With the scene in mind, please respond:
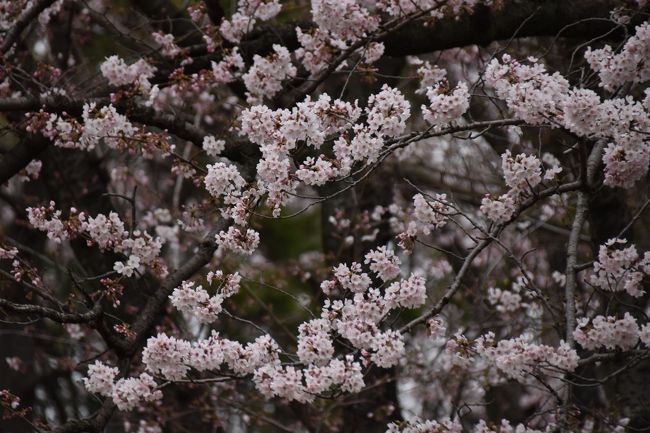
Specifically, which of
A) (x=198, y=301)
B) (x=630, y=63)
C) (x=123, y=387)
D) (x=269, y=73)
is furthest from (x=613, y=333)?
(x=269, y=73)

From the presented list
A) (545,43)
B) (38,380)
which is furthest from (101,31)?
(545,43)

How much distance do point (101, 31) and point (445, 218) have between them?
5.79 meters

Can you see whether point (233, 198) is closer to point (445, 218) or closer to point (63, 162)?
point (445, 218)

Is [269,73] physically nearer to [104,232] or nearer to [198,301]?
[104,232]

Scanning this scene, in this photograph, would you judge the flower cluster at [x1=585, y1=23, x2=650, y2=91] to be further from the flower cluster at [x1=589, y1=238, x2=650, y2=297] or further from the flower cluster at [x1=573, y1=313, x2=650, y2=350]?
the flower cluster at [x1=573, y1=313, x2=650, y2=350]

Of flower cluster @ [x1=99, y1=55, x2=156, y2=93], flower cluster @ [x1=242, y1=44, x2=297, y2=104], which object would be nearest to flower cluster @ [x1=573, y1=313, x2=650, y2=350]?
flower cluster @ [x1=242, y1=44, x2=297, y2=104]

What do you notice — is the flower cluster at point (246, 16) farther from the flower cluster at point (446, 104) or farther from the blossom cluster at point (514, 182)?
the blossom cluster at point (514, 182)

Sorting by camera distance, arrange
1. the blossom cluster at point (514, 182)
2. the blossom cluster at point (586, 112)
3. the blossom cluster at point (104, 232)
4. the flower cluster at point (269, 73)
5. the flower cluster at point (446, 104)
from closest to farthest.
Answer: the blossom cluster at point (586, 112)
the flower cluster at point (446, 104)
the blossom cluster at point (514, 182)
the blossom cluster at point (104, 232)
the flower cluster at point (269, 73)

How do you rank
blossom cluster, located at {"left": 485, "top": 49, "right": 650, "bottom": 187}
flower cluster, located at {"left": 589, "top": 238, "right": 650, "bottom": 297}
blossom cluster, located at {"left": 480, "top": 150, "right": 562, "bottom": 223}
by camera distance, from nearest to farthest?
blossom cluster, located at {"left": 485, "top": 49, "right": 650, "bottom": 187} < blossom cluster, located at {"left": 480, "top": 150, "right": 562, "bottom": 223} < flower cluster, located at {"left": 589, "top": 238, "right": 650, "bottom": 297}

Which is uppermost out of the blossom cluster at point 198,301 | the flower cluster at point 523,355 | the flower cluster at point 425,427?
the blossom cluster at point 198,301

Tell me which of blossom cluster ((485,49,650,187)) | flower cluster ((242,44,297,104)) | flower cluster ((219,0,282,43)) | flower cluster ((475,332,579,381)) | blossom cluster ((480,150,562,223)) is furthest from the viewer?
flower cluster ((219,0,282,43))

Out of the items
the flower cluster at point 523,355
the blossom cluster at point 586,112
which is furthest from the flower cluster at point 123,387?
the blossom cluster at point 586,112

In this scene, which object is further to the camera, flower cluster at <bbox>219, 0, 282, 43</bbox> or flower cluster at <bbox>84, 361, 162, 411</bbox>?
flower cluster at <bbox>219, 0, 282, 43</bbox>

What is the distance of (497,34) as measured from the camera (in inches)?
219
